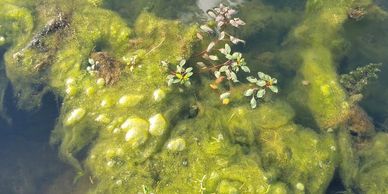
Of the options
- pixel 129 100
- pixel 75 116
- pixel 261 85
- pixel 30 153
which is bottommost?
pixel 30 153

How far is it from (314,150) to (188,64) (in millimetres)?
1376

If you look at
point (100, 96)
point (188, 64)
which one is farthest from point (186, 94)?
point (100, 96)

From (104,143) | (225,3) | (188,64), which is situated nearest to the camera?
(104,143)

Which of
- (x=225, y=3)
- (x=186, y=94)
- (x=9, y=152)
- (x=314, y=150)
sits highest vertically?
(x=225, y=3)

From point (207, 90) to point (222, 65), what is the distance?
0.27m

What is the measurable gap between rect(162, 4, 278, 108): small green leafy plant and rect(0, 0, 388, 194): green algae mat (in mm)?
14

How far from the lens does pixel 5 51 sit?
4.39 metres

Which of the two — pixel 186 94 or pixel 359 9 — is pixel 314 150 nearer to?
pixel 186 94

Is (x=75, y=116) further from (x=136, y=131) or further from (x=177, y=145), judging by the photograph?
(x=177, y=145)

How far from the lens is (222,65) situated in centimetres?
379

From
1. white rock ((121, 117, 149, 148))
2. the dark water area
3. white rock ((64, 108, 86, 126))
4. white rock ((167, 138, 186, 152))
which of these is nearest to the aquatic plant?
white rock ((167, 138, 186, 152))

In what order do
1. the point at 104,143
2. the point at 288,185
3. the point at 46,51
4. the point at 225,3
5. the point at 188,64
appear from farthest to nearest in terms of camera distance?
the point at 225,3
the point at 46,51
the point at 188,64
the point at 104,143
the point at 288,185

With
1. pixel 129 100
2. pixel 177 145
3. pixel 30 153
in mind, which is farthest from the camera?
pixel 30 153

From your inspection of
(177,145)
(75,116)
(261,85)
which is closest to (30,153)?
Answer: (75,116)
